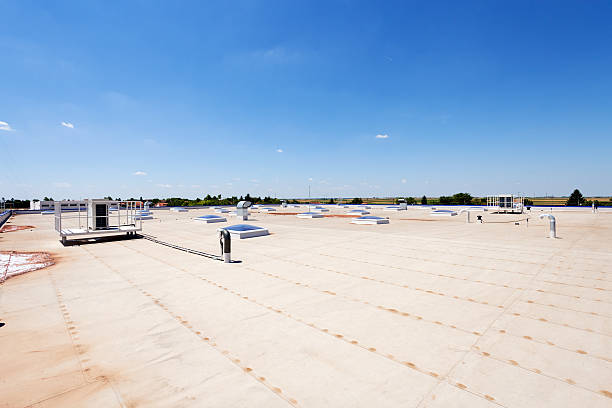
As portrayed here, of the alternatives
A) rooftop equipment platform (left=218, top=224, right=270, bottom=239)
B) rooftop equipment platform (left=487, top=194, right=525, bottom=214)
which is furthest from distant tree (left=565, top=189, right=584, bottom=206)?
rooftop equipment platform (left=218, top=224, right=270, bottom=239)

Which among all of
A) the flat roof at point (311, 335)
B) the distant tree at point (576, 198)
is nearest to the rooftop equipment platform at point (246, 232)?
the flat roof at point (311, 335)

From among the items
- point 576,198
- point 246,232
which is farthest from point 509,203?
point 246,232

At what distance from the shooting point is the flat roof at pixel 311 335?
3.35 metres

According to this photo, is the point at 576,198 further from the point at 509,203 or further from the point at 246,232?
the point at 246,232

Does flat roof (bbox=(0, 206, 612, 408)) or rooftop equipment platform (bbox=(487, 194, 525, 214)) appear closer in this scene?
flat roof (bbox=(0, 206, 612, 408))

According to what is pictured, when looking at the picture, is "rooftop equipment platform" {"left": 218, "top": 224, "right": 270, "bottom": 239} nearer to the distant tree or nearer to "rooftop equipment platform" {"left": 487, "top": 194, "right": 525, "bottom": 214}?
"rooftop equipment platform" {"left": 487, "top": 194, "right": 525, "bottom": 214}

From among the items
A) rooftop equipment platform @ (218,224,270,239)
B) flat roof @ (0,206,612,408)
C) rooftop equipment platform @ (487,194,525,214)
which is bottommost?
flat roof @ (0,206,612,408)

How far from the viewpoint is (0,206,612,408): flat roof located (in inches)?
132

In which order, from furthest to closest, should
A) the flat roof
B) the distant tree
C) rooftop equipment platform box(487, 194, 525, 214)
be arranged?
1. the distant tree
2. rooftop equipment platform box(487, 194, 525, 214)
3. the flat roof

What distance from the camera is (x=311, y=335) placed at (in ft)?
15.6

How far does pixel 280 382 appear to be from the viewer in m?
3.51

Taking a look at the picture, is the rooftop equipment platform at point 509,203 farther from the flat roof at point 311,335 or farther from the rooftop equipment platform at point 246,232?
the rooftop equipment platform at point 246,232

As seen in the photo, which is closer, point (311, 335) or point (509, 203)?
point (311, 335)

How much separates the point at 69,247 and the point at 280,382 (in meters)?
15.8
